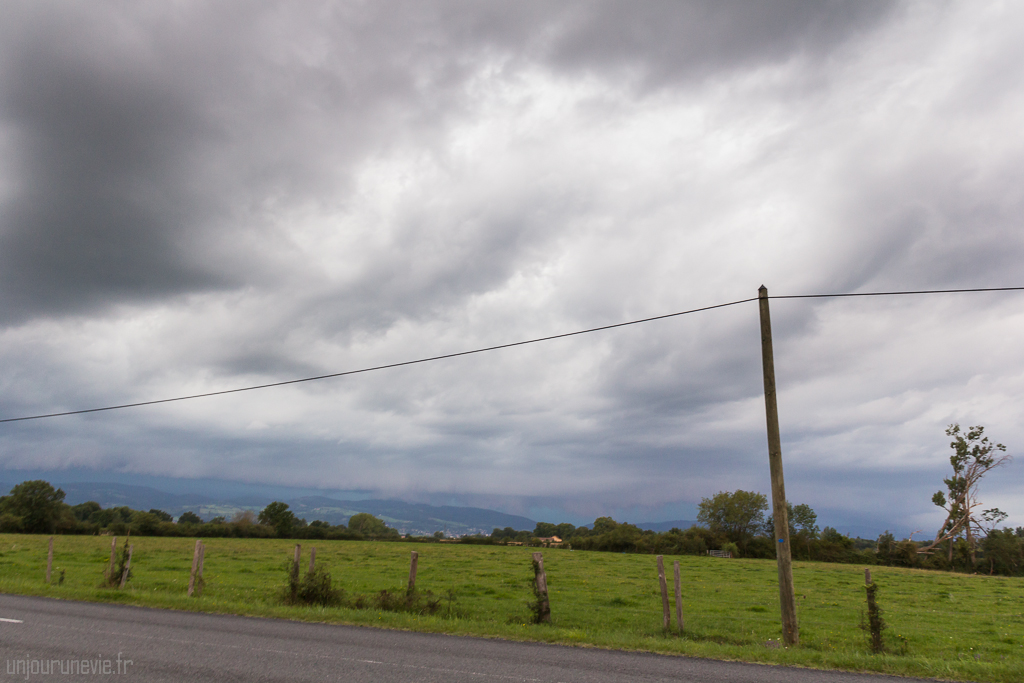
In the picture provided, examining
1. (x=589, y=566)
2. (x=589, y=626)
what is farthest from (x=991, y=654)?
(x=589, y=566)

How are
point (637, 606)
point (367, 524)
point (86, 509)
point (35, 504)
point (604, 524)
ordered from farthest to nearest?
point (86, 509) → point (367, 524) → point (604, 524) → point (35, 504) → point (637, 606)

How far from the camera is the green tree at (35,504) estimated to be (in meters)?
97.6

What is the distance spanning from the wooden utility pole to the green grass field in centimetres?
77

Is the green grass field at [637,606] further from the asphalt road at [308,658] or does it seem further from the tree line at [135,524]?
the tree line at [135,524]

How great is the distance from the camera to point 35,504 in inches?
3932

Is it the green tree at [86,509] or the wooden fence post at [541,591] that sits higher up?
the wooden fence post at [541,591]

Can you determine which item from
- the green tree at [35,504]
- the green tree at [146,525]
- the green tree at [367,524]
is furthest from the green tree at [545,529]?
the green tree at [35,504]

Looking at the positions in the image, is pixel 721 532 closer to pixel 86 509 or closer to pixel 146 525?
pixel 146 525

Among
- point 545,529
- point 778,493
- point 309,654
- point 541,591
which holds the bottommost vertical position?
point 545,529

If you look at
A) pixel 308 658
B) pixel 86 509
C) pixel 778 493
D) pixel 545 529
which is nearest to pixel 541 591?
pixel 778 493

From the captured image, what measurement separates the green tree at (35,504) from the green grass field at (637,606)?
71.2 meters

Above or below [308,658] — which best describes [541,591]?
above

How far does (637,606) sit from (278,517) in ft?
327

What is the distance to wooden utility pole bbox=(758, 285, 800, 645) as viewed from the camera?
14.3 metres
